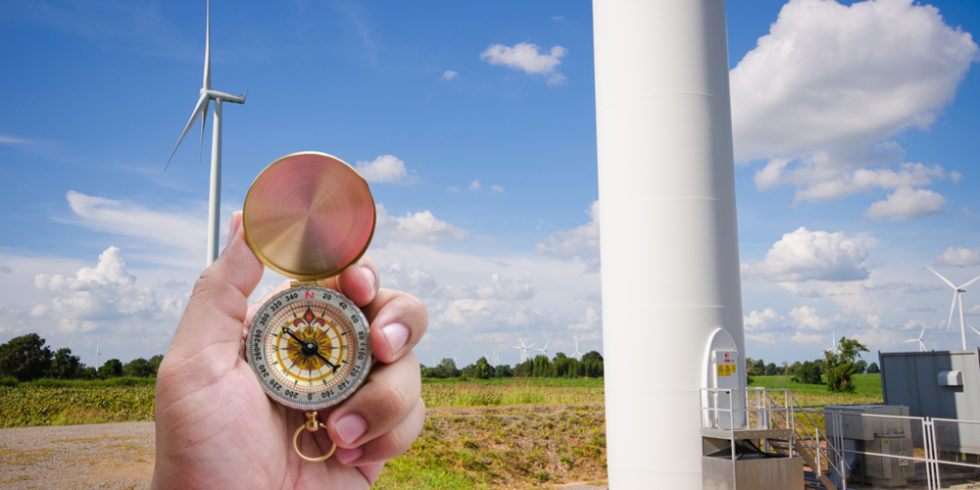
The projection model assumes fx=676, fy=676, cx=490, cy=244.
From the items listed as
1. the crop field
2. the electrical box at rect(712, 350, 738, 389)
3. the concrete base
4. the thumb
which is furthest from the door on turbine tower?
the thumb

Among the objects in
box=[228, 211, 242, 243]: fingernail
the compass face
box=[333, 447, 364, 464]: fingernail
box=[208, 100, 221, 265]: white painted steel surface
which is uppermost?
box=[208, 100, 221, 265]: white painted steel surface

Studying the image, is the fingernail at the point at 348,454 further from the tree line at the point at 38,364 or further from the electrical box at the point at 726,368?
the tree line at the point at 38,364

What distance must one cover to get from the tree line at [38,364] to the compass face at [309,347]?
3176 cm

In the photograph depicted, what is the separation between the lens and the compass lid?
7.86 ft

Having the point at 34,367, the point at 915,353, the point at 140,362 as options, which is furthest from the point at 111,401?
the point at 915,353

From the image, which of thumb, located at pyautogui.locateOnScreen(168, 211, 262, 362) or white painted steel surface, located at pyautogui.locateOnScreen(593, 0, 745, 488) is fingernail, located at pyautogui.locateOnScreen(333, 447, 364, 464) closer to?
thumb, located at pyautogui.locateOnScreen(168, 211, 262, 362)

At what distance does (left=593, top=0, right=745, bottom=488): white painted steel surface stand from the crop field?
811 cm

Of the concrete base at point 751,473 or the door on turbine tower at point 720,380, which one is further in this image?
the door on turbine tower at point 720,380

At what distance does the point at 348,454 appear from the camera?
2.61m

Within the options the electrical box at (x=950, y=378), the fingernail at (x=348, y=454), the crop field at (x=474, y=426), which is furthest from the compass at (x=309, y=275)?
the electrical box at (x=950, y=378)

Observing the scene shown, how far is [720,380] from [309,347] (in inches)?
410

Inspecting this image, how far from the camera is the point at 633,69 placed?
12422 millimetres

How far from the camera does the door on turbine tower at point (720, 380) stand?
1155 centimetres

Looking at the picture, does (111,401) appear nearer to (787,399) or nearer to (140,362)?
(140,362)
